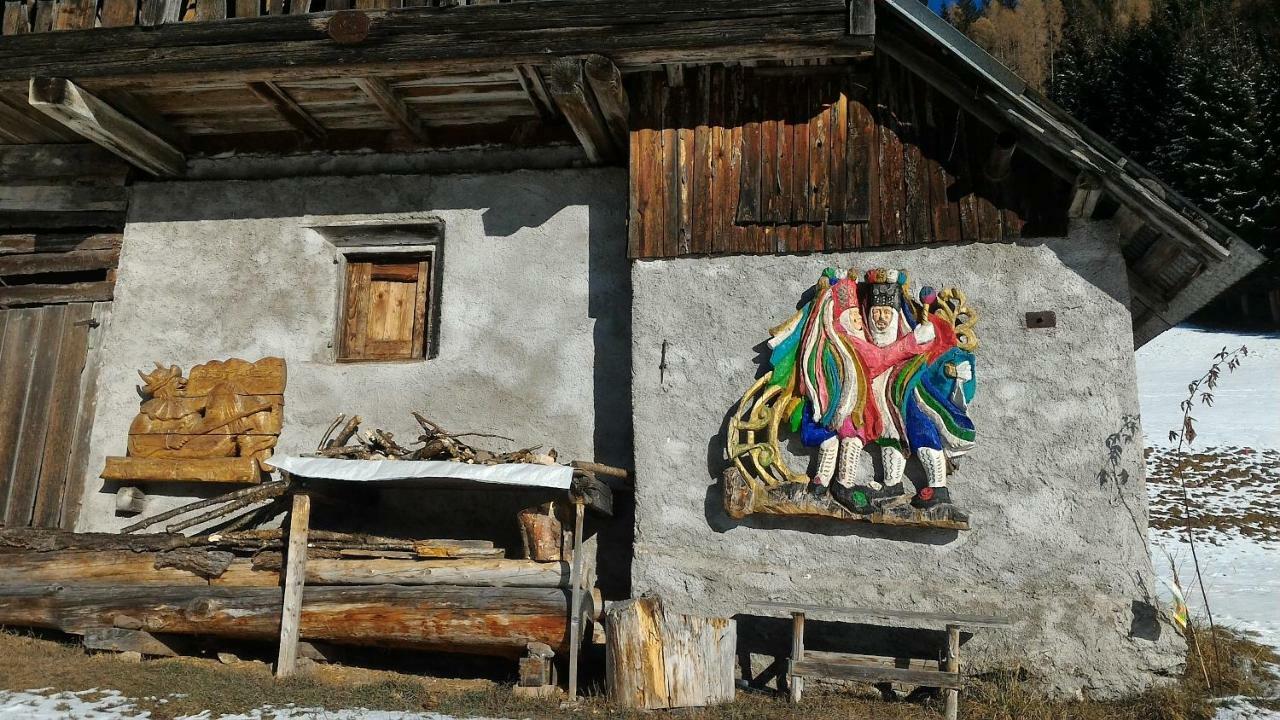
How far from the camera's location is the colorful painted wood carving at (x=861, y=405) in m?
6.33

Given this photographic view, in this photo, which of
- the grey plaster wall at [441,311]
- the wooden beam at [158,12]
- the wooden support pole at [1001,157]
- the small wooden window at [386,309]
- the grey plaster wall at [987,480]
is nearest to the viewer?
the grey plaster wall at [987,480]

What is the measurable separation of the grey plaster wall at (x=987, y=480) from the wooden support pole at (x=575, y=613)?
60cm

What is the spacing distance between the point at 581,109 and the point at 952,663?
4.66 metres

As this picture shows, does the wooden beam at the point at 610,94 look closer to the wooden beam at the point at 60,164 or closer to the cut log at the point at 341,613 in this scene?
the cut log at the point at 341,613

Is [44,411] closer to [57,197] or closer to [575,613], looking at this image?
[57,197]

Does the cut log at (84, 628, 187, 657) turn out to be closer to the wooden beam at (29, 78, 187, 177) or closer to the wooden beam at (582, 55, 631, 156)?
the wooden beam at (29, 78, 187, 177)

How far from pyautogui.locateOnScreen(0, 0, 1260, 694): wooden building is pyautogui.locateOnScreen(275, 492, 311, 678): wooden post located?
3.69 feet

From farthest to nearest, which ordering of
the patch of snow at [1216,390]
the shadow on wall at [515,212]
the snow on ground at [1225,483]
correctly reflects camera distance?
1. the patch of snow at [1216,390]
2. the snow on ground at [1225,483]
3. the shadow on wall at [515,212]

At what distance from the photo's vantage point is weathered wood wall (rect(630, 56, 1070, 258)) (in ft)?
22.0

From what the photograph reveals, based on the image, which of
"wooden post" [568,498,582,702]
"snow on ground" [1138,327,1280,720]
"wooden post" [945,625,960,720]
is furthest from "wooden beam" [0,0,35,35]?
"snow on ground" [1138,327,1280,720]

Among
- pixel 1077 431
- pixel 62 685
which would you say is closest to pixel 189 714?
pixel 62 685

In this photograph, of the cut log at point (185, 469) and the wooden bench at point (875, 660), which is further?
the cut log at point (185, 469)

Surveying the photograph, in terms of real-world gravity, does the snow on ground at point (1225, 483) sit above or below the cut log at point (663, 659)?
above

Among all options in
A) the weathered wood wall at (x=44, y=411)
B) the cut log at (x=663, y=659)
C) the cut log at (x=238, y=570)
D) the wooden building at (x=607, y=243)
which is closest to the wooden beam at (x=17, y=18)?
the wooden building at (x=607, y=243)
